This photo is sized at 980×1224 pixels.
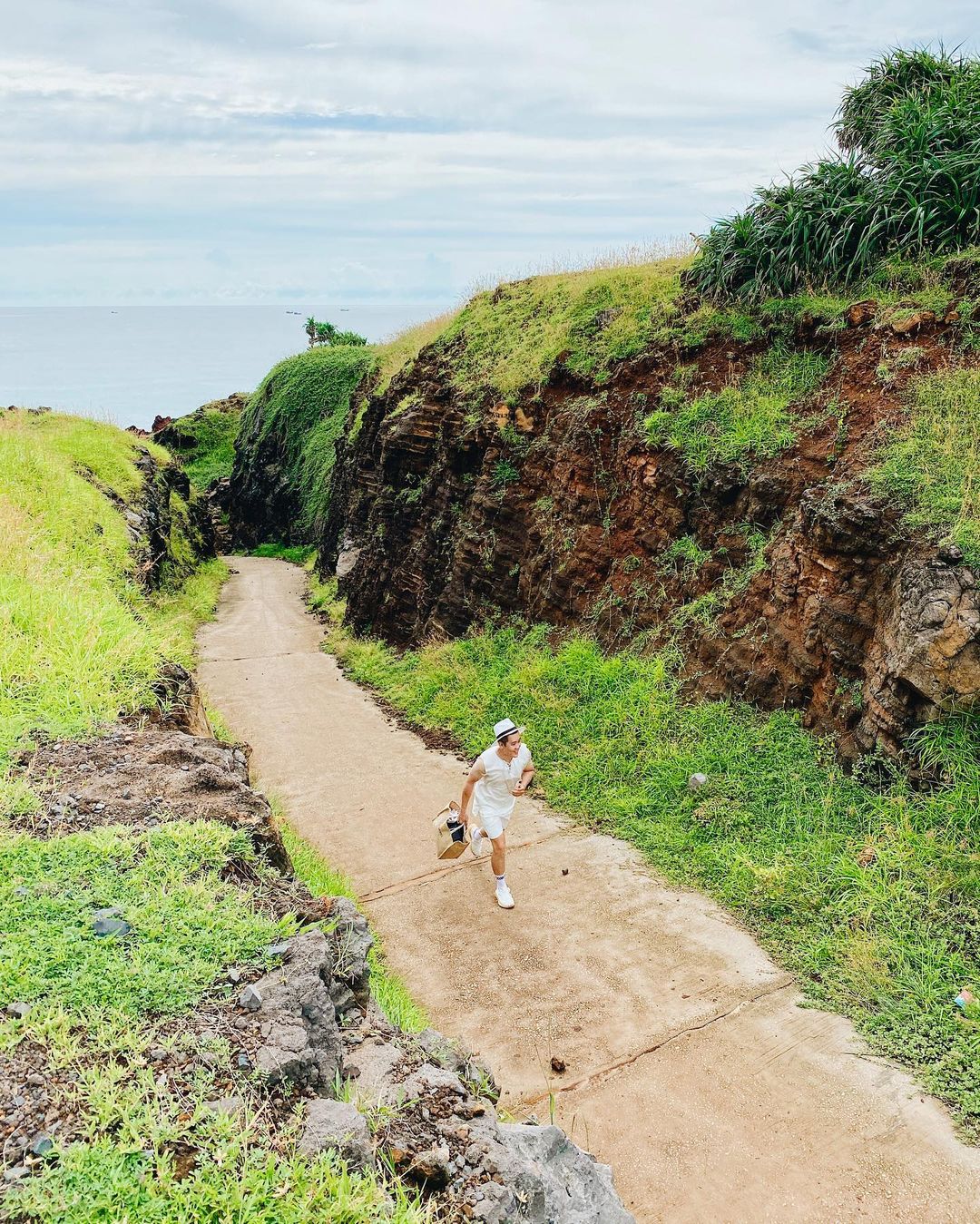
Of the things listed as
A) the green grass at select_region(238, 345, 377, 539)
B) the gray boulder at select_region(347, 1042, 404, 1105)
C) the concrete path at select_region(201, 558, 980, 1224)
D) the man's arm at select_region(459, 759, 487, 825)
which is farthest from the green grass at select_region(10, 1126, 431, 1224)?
the green grass at select_region(238, 345, 377, 539)

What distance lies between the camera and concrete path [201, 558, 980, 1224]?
13.0 ft

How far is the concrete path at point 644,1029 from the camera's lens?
156 inches

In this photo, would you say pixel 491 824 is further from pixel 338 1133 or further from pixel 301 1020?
pixel 338 1133

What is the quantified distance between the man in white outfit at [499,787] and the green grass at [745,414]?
14.9ft

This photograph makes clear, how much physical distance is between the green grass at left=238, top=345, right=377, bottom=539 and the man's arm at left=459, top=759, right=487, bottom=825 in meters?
24.9

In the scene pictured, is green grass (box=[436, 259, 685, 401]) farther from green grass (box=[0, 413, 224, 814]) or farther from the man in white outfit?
the man in white outfit

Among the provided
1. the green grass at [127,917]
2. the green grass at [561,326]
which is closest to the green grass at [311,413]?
the green grass at [561,326]

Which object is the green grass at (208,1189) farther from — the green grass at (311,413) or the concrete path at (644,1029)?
the green grass at (311,413)

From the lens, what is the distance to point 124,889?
3.89 metres

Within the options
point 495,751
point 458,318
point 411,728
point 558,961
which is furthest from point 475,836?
point 458,318

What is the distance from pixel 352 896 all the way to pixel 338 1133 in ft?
12.5

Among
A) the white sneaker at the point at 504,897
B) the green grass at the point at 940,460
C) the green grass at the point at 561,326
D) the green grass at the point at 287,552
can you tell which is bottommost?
the green grass at the point at 287,552

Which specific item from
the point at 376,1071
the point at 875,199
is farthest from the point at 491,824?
the point at 875,199

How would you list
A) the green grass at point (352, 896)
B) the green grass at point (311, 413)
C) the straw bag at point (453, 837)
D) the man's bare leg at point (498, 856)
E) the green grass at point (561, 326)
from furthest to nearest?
the green grass at point (311, 413), the green grass at point (561, 326), the straw bag at point (453, 837), the man's bare leg at point (498, 856), the green grass at point (352, 896)
